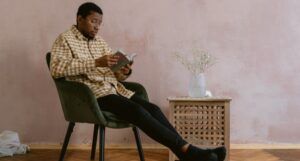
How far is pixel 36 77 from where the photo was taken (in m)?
3.16

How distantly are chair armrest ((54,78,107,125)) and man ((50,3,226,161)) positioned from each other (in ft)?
0.22

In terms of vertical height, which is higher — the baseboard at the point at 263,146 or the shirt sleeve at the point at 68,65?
the shirt sleeve at the point at 68,65

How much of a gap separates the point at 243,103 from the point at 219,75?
0.29m

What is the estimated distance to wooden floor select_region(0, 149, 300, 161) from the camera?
279 centimetres

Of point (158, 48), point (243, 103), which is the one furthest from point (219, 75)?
point (158, 48)

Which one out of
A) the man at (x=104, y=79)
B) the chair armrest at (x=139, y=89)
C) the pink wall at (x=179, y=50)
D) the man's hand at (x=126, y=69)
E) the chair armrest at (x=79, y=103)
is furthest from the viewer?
the pink wall at (x=179, y=50)

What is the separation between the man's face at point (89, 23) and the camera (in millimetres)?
2352

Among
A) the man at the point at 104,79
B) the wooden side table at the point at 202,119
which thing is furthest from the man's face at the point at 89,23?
the wooden side table at the point at 202,119

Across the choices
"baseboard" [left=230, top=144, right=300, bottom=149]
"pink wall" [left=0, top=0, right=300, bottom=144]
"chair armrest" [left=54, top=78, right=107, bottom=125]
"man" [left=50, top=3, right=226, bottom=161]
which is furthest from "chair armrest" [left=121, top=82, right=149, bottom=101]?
"baseboard" [left=230, top=144, right=300, bottom=149]

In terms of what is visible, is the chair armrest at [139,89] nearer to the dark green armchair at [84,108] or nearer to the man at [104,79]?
the man at [104,79]

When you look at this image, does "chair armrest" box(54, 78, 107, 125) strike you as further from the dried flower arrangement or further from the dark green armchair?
the dried flower arrangement

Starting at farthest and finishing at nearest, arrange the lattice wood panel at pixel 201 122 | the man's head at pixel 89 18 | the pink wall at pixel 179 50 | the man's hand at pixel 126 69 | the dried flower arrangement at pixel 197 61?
the pink wall at pixel 179 50
the dried flower arrangement at pixel 197 61
the lattice wood panel at pixel 201 122
the man's hand at pixel 126 69
the man's head at pixel 89 18

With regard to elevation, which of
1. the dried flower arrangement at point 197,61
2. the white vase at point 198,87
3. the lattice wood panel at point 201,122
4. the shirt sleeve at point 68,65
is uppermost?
the shirt sleeve at point 68,65

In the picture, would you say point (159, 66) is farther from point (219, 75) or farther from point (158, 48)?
point (219, 75)
